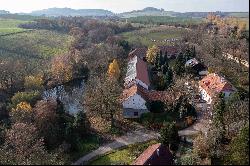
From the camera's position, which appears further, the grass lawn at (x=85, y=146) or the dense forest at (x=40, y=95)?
the grass lawn at (x=85, y=146)

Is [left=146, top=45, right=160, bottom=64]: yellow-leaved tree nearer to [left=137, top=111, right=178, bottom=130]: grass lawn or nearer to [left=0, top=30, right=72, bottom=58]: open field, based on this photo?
[left=0, top=30, right=72, bottom=58]: open field

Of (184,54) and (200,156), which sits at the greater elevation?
(184,54)

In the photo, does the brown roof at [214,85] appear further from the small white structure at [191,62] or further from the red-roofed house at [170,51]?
the red-roofed house at [170,51]

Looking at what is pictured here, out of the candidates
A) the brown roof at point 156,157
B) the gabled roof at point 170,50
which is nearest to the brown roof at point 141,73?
the gabled roof at point 170,50

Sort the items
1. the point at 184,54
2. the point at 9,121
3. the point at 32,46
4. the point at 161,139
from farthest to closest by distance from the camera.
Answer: the point at 32,46 → the point at 184,54 → the point at 9,121 → the point at 161,139

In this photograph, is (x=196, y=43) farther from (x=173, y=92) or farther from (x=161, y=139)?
(x=161, y=139)

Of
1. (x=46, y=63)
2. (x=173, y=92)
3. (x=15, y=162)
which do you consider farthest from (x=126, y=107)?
(x=46, y=63)
